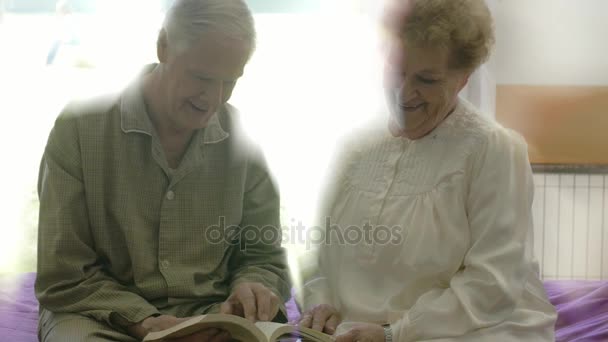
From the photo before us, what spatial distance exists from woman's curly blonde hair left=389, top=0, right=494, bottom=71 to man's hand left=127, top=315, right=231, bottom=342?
59 cm

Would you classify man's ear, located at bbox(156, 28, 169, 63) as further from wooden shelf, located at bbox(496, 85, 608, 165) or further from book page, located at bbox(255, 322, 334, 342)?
wooden shelf, located at bbox(496, 85, 608, 165)

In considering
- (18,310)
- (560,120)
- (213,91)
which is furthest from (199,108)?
(560,120)

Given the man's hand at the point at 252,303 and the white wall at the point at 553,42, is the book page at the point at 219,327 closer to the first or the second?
the man's hand at the point at 252,303

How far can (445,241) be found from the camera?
1321mm

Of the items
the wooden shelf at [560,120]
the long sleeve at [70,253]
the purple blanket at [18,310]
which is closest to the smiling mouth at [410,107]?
the long sleeve at [70,253]

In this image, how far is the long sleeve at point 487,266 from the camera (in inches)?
49.8

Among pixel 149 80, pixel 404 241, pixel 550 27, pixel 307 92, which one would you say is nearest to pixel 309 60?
pixel 307 92

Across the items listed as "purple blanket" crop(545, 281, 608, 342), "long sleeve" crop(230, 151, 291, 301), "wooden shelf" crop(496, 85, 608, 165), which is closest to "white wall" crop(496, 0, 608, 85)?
"wooden shelf" crop(496, 85, 608, 165)

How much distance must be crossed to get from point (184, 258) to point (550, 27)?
238cm

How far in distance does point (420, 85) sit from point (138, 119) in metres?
0.55

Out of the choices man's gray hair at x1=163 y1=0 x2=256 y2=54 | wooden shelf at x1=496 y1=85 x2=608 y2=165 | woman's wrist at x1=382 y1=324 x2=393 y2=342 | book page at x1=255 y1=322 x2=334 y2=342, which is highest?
man's gray hair at x1=163 y1=0 x2=256 y2=54

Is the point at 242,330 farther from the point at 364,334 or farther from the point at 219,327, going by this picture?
the point at 364,334

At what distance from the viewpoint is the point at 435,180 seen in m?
1.35

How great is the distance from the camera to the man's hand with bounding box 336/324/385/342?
4.05ft
